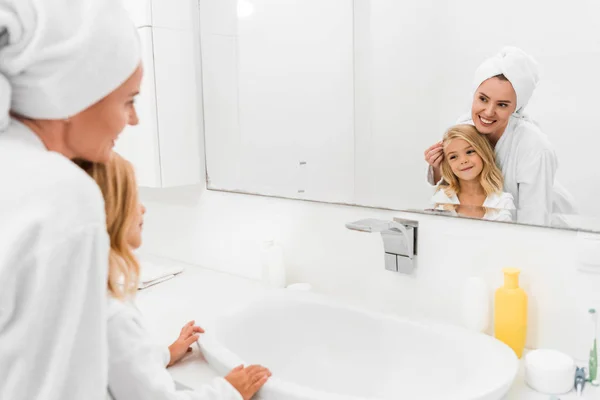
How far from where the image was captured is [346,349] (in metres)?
1.29

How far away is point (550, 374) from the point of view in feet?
3.16

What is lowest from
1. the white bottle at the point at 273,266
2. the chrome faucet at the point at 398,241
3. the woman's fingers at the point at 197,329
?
the woman's fingers at the point at 197,329

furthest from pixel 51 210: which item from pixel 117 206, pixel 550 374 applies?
pixel 550 374

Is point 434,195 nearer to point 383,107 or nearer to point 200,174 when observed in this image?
point 383,107

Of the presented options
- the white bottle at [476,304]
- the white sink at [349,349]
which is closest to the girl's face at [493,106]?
the white bottle at [476,304]

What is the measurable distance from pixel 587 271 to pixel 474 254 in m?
0.23

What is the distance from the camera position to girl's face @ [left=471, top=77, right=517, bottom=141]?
113 centimetres

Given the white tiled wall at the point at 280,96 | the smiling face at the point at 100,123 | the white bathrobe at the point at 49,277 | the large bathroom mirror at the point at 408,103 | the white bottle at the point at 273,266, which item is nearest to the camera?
the white bathrobe at the point at 49,277

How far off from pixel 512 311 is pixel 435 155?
38 cm

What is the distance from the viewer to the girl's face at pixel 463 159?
1196mm

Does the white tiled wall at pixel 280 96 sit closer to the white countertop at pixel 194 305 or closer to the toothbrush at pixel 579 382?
the white countertop at pixel 194 305

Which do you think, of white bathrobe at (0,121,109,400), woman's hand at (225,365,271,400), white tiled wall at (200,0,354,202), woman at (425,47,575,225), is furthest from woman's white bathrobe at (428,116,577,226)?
white bathrobe at (0,121,109,400)

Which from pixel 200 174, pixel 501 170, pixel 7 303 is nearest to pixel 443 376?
pixel 501 170

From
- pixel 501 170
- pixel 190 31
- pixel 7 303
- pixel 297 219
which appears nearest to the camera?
pixel 7 303
